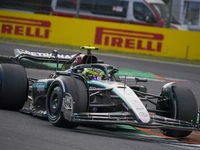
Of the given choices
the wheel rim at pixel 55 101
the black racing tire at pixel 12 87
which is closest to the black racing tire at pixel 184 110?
the wheel rim at pixel 55 101

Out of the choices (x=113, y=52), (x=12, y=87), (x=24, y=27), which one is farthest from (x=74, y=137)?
(x=24, y=27)

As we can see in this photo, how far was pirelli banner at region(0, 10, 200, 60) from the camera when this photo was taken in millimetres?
17656

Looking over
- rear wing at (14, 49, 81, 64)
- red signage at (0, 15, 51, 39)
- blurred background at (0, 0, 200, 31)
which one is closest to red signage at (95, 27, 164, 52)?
blurred background at (0, 0, 200, 31)

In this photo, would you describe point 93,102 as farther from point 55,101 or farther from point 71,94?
point 71,94

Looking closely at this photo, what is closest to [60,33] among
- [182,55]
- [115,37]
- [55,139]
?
[115,37]

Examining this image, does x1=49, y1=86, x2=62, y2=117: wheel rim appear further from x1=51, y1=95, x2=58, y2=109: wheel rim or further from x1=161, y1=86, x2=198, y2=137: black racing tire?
x1=161, y1=86, x2=198, y2=137: black racing tire

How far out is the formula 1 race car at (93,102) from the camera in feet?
17.8

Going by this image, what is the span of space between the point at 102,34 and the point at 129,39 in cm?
130

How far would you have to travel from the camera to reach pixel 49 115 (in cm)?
599

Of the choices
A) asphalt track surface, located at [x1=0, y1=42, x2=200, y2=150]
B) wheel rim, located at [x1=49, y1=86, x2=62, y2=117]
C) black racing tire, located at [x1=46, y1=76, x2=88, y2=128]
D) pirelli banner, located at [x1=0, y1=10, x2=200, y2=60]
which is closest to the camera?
asphalt track surface, located at [x1=0, y1=42, x2=200, y2=150]

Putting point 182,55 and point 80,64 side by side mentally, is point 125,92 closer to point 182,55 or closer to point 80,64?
point 80,64

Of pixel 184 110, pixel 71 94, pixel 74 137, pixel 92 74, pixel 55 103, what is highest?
pixel 92 74

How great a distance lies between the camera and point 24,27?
18781 millimetres

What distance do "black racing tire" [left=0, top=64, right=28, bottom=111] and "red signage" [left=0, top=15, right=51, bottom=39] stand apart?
11839 mm
